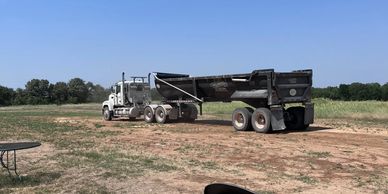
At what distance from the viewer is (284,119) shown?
2328 cm

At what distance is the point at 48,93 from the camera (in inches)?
4269

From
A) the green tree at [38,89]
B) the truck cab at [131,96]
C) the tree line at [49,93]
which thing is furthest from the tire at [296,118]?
the green tree at [38,89]

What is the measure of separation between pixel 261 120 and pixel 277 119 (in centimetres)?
74

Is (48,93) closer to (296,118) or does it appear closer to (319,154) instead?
(296,118)

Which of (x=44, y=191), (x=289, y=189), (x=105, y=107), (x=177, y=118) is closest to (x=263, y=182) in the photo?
(x=289, y=189)

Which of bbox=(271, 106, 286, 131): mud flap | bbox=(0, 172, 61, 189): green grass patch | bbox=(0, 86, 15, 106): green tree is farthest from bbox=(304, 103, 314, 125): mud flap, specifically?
bbox=(0, 86, 15, 106): green tree

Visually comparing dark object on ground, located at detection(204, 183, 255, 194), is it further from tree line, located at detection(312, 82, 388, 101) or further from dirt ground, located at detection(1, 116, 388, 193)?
tree line, located at detection(312, 82, 388, 101)

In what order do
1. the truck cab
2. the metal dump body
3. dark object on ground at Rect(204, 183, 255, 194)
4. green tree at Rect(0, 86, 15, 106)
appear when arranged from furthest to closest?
green tree at Rect(0, 86, 15, 106)
the truck cab
the metal dump body
dark object on ground at Rect(204, 183, 255, 194)

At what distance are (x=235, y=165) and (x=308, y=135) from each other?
8700 mm

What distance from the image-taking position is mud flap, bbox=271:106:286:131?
2181cm

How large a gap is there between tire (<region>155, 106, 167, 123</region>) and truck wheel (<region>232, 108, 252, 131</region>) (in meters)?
6.51

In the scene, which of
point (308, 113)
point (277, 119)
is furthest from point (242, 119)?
point (308, 113)

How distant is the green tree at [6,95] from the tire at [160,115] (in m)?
81.0

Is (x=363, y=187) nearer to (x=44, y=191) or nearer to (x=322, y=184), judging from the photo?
(x=322, y=184)
